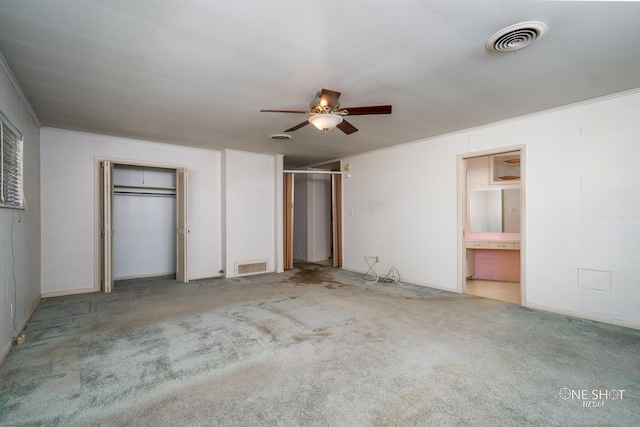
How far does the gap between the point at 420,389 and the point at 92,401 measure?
219 centimetres

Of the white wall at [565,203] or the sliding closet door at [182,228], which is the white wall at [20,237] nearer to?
the sliding closet door at [182,228]

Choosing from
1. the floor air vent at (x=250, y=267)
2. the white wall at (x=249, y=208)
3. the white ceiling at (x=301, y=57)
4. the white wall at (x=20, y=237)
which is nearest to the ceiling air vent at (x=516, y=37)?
the white ceiling at (x=301, y=57)

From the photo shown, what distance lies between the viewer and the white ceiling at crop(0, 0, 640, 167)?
6.40 ft

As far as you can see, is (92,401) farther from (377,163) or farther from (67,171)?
(377,163)

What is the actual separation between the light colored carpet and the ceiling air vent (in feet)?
8.15

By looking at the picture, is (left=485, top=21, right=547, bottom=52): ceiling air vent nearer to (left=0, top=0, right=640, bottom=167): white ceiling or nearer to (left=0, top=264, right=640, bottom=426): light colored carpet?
(left=0, top=0, right=640, bottom=167): white ceiling

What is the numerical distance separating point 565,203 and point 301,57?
357 cm

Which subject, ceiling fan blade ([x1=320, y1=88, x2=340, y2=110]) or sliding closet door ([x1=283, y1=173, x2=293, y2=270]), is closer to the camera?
ceiling fan blade ([x1=320, y1=88, x2=340, y2=110])

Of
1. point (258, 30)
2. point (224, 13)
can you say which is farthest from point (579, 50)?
point (224, 13)

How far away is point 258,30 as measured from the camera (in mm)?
2148

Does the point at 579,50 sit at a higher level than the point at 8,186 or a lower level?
Result: higher

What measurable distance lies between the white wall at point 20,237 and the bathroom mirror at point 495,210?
262 inches

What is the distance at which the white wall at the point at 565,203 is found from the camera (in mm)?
3312

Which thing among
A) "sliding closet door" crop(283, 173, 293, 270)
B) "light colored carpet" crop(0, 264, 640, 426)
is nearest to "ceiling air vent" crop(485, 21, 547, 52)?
"light colored carpet" crop(0, 264, 640, 426)
